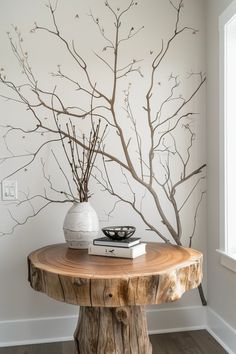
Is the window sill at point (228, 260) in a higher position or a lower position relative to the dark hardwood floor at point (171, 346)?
higher

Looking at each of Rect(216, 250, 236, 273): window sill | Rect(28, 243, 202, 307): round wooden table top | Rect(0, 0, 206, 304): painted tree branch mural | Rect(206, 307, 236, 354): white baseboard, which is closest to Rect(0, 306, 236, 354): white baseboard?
Rect(206, 307, 236, 354): white baseboard

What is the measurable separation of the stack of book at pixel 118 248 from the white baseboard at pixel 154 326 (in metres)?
0.81

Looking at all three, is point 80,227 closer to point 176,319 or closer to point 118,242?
point 118,242

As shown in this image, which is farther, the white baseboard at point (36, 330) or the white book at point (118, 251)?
the white baseboard at point (36, 330)

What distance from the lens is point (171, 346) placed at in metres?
2.15

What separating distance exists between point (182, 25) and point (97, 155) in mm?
1033

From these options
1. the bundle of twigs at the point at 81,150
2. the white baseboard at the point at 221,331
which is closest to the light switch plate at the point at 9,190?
the bundle of twigs at the point at 81,150

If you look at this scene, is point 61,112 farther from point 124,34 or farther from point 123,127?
point 124,34

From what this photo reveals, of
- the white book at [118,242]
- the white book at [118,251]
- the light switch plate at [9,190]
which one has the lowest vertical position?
the white book at [118,251]

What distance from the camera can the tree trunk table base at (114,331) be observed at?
62.2 inches

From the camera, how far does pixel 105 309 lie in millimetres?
1587

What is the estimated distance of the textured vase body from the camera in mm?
1871

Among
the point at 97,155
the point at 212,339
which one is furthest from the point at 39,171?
the point at 212,339

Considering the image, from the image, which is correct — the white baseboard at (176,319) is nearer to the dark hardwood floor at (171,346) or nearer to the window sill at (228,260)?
the dark hardwood floor at (171,346)
